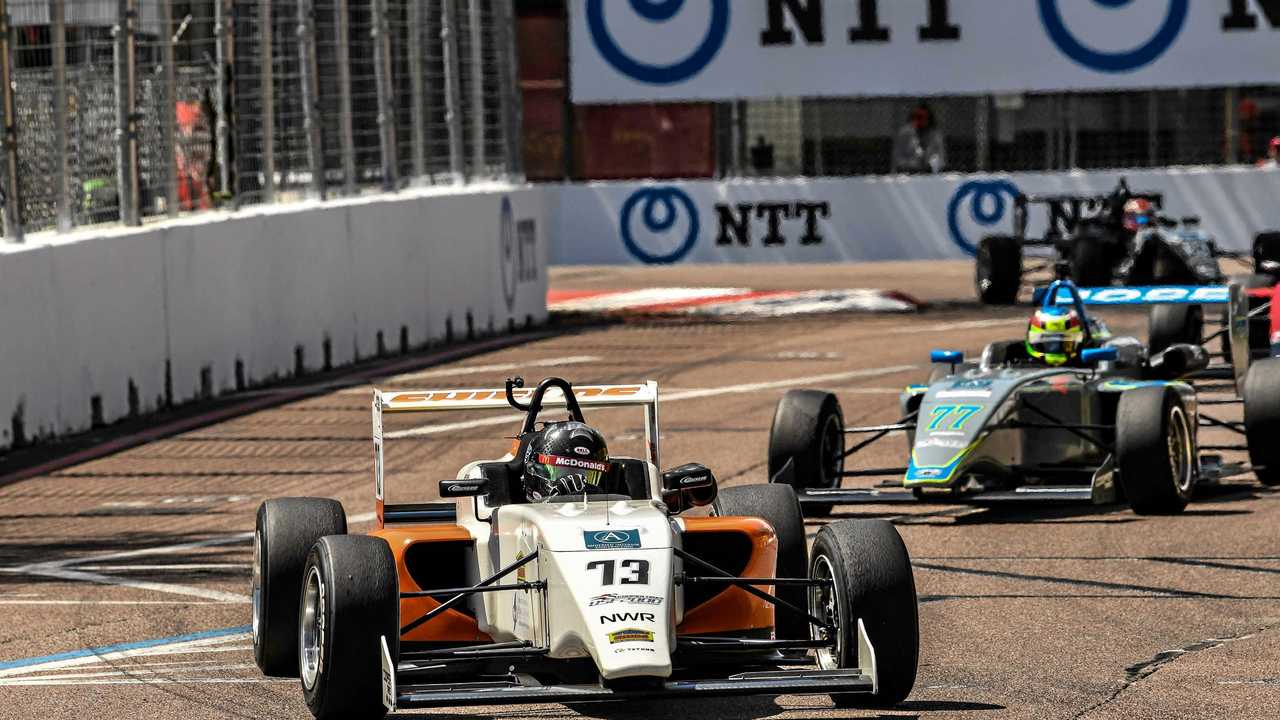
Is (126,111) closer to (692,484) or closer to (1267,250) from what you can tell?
(692,484)

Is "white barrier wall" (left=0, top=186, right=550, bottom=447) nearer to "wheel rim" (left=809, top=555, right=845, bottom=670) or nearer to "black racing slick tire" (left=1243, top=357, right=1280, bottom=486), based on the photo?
"black racing slick tire" (left=1243, top=357, right=1280, bottom=486)

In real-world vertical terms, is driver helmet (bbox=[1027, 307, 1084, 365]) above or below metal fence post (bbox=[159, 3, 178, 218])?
below

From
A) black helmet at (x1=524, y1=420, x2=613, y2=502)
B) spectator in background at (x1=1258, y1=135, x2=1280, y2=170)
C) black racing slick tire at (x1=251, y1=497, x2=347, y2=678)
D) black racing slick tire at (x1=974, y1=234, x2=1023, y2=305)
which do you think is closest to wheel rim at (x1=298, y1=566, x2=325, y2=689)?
black racing slick tire at (x1=251, y1=497, x2=347, y2=678)

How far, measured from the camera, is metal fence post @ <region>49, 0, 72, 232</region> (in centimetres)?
1631

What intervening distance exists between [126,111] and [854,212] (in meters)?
16.4

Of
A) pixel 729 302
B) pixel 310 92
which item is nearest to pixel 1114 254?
pixel 729 302

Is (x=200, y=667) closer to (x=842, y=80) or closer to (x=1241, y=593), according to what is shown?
(x=1241, y=593)

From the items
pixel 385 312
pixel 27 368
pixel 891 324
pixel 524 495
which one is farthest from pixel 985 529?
pixel 891 324

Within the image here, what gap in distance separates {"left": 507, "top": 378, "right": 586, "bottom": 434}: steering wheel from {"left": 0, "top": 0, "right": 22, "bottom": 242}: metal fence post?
773 cm

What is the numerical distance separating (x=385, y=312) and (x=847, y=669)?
49.1 ft

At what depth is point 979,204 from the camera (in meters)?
32.3

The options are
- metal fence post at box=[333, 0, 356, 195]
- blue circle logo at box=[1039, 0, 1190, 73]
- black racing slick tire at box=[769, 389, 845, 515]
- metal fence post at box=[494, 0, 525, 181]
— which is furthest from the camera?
blue circle logo at box=[1039, 0, 1190, 73]

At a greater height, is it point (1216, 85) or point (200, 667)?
point (1216, 85)

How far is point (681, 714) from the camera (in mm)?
7914
